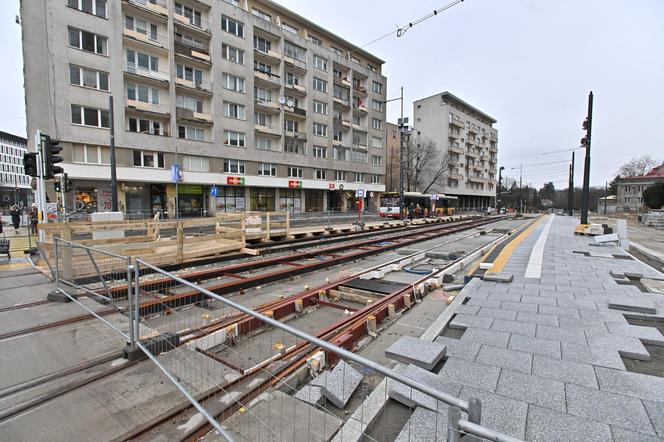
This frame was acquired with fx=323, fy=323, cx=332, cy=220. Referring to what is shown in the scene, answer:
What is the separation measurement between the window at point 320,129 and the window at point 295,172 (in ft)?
21.3

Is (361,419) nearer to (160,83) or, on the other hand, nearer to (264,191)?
(160,83)

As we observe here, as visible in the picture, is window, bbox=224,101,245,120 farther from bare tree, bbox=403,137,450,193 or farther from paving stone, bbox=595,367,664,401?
paving stone, bbox=595,367,664,401

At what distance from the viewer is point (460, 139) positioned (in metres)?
74.4

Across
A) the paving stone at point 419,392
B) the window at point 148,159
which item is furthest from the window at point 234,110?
the paving stone at point 419,392

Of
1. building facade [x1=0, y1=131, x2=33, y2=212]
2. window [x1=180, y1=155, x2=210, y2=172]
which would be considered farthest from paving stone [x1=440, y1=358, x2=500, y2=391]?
building facade [x1=0, y1=131, x2=33, y2=212]

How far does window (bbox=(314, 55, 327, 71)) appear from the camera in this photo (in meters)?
44.7

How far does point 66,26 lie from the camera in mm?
24625

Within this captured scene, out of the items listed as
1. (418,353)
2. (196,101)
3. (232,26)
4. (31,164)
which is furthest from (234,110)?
(418,353)

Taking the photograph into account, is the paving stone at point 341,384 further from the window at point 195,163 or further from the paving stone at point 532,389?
the window at point 195,163

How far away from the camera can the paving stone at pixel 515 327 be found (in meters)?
4.29

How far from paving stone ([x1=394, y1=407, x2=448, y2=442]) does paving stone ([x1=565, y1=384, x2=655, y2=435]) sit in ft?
3.64

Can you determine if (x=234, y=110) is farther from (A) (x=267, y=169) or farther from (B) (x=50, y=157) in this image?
(B) (x=50, y=157)

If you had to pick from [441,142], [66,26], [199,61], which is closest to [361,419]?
[66,26]

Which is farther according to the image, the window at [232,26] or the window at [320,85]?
the window at [320,85]
